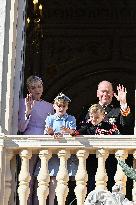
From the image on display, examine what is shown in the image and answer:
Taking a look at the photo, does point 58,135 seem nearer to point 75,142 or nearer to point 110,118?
point 75,142

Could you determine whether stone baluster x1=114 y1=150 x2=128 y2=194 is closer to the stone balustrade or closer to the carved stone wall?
the stone balustrade

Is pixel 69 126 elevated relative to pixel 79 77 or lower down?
lower down

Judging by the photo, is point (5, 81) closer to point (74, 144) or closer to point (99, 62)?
point (74, 144)

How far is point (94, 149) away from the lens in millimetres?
8977

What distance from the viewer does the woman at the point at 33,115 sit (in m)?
9.16

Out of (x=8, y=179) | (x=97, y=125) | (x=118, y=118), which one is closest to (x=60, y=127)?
(x=97, y=125)

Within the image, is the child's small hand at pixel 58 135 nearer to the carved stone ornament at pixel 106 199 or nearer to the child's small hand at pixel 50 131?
the child's small hand at pixel 50 131

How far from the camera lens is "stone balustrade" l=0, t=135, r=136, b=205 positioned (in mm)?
8867

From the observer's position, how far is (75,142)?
29.3 feet

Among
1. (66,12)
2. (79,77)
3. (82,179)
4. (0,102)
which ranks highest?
(66,12)

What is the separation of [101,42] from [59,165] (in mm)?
6914

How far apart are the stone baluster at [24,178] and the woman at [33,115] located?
172 mm

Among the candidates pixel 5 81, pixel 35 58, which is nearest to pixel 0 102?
pixel 5 81

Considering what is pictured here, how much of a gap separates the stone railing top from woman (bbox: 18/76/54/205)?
0.68ft
